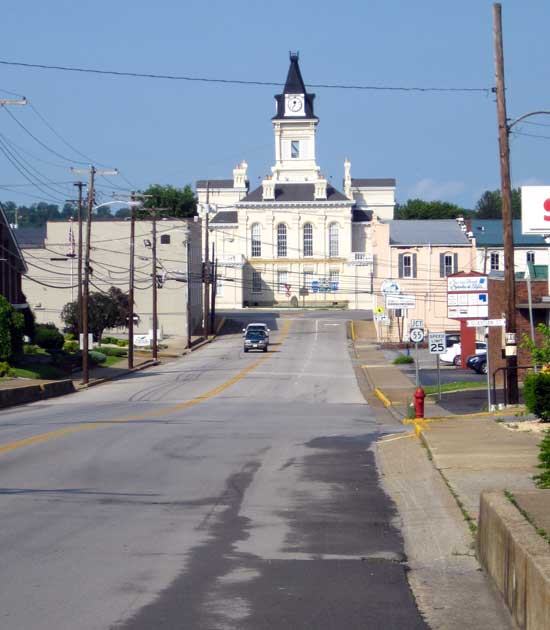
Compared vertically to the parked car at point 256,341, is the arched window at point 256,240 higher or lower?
higher

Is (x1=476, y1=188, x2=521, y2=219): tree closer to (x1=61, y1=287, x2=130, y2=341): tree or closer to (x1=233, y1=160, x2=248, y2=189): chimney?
(x1=233, y1=160, x2=248, y2=189): chimney

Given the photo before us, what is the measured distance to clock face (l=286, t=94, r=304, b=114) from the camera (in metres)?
136

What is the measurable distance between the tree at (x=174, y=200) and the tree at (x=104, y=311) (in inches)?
3353

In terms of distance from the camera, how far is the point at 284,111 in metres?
136

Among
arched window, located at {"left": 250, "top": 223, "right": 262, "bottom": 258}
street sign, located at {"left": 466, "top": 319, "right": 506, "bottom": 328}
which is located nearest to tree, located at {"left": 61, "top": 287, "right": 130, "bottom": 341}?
street sign, located at {"left": 466, "top": 319, "right": 506, "bottom": 328}

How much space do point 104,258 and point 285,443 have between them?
224ft

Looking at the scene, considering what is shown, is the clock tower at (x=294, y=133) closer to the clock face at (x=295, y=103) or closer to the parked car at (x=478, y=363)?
the clock face at (x=295, y=103)

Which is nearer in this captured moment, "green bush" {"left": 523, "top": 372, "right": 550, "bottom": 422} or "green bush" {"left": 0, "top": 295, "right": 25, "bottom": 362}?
"green bush" {"left": 523, "top": 372, "right": 550, "bottom": 422}

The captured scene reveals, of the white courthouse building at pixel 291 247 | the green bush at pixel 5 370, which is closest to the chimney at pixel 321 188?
the white courthouse building at pixel 291 247

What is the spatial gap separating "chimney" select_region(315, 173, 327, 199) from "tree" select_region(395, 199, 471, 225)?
30423 mm

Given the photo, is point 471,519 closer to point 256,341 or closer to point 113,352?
point 113,352

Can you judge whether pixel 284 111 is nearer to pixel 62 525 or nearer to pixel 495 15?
pixel 495 15

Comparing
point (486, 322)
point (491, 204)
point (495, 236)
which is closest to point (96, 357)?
point (486, 322)

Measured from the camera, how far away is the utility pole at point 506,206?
87.3 feet
